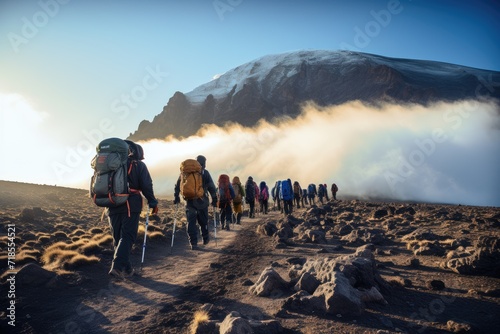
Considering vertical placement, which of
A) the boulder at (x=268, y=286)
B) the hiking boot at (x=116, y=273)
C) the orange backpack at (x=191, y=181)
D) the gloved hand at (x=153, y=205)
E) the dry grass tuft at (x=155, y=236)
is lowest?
the dry grass tuft at (x=155, y=236)

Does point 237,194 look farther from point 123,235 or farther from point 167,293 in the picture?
point 167,293

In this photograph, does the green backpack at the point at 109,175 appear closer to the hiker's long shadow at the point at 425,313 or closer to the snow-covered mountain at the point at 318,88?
the hiker's long shadow at the point at 425,313

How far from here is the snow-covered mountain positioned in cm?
13675

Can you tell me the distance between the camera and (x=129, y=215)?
5.78 meters

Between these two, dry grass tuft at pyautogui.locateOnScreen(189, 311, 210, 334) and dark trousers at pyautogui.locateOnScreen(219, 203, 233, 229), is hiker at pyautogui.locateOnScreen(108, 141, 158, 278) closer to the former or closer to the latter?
dry grass tuft at pyautogui.locateOnScreen(189, 311, 210, 334)

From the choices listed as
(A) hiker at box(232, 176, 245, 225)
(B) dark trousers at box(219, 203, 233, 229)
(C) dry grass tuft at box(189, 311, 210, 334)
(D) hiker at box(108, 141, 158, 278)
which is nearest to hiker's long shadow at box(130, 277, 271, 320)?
(C) dry grass tuft at box(189, 311, 210, 334)

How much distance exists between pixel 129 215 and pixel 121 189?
626mm

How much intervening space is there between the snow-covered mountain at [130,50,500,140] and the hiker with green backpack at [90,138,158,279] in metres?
154

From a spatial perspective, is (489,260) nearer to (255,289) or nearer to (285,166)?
(255,289)

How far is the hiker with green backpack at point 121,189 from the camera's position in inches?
216

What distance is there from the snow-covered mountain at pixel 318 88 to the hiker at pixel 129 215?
15372 centimetres

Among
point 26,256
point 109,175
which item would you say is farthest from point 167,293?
point 26,256

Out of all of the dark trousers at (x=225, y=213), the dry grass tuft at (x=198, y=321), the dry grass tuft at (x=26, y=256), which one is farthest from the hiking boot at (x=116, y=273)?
the dark trousers at (x=225, y=213)

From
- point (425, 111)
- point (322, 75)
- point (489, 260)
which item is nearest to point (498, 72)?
point (425, 111)
